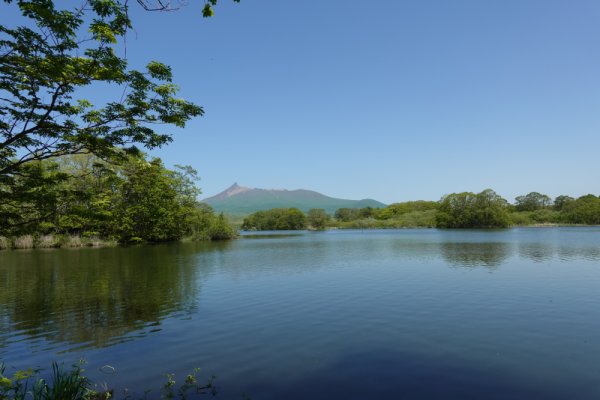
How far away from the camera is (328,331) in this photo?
14.6 meters

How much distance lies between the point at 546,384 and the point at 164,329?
13.7m

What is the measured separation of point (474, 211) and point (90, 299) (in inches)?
6253

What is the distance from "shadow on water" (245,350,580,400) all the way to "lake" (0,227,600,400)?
5cm

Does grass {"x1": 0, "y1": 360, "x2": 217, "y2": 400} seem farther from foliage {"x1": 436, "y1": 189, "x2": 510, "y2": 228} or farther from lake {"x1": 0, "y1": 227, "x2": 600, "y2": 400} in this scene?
foliage {"x1": 436, "y1": 189, "x2": 510, "y2": 228}

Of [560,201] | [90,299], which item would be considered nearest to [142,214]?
[90,299]

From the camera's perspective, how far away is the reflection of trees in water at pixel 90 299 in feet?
50.6

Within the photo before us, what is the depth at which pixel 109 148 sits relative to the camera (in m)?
10.3

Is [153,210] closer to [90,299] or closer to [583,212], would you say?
[90,299]

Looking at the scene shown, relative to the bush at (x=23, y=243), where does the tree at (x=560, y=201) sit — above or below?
above

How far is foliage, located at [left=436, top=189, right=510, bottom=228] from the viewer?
149000mm

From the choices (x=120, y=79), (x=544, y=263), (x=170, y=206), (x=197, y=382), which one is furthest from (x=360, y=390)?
(x=170, y=206)

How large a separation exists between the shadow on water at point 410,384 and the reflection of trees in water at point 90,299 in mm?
8518

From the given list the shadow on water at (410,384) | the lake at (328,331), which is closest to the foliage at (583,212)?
the lake at (328,331)

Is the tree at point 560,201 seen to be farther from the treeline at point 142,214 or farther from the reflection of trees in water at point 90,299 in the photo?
the reflection of trees in water at point 90,299
